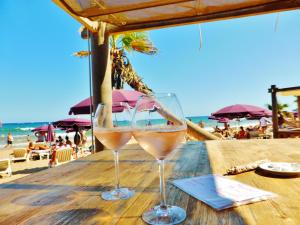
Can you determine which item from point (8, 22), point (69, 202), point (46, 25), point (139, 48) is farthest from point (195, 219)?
point (8, 22)

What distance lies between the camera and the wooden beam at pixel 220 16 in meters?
2.44

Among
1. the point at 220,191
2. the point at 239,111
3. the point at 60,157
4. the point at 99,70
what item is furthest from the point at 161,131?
the point at 239,111

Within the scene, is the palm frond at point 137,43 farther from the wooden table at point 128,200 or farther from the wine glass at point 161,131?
the wine glass at point 161,131

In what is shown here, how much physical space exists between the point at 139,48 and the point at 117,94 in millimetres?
1766

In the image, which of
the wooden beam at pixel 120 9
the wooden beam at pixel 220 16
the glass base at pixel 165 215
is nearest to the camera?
the glass base at pixel 165 215

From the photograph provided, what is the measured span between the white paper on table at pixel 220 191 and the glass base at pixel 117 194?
0.15 metres

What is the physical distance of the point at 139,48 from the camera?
7023 millimetres

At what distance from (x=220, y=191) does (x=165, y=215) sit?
22cm

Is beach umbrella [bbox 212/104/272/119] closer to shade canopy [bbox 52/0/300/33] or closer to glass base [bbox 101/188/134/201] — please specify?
shade canopy [bbox 52/0/300/33]

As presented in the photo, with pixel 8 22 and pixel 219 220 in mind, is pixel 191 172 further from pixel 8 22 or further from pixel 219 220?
pixel 8 22

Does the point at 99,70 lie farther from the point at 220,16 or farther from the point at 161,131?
the point at 161,131

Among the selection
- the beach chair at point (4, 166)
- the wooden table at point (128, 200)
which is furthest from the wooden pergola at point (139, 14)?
the beach chair at point (4, 166)

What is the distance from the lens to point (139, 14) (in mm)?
2486

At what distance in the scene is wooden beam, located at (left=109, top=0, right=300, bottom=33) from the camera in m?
2.44
